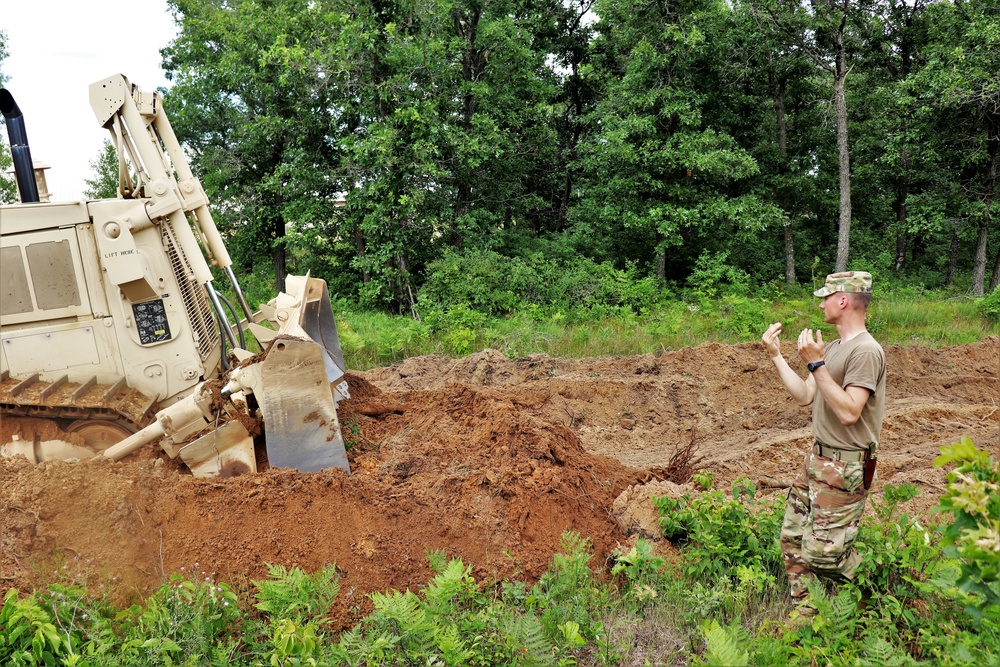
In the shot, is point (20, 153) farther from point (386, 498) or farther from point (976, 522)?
point (976, 522)

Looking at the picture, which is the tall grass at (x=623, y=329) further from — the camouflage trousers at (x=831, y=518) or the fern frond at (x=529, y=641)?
the fern frond at (x=529, y=641)

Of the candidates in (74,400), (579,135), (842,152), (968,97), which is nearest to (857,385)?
(74,400)

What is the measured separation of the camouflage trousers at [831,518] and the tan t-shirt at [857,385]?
0.44 ft

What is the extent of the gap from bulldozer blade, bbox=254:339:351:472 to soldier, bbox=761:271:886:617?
10.3ft

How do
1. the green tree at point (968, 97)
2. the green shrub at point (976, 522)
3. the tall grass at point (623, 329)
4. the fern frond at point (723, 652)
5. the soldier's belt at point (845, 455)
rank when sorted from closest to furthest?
1. the green shrub at point (976, 522)
2. the fern frond at point (723, 652)
3. the soldier's belt at point (845, 455)
4. the tall grass at point (623, 329)
5. the green tree at point (968, 97)

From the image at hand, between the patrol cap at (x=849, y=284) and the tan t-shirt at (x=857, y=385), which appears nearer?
the tan t-shirt at (x=857, y=385)

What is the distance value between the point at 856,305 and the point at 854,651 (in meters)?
1.79

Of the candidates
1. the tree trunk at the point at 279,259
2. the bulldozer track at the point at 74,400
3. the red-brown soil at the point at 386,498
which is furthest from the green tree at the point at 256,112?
the red-brown soil at the point at 386,498

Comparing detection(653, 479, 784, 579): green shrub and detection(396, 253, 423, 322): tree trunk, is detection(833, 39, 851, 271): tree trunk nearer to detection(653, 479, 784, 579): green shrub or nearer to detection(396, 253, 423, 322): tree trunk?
detection(396, 253, 423, 322): tree trunk

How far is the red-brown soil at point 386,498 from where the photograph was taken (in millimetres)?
4285

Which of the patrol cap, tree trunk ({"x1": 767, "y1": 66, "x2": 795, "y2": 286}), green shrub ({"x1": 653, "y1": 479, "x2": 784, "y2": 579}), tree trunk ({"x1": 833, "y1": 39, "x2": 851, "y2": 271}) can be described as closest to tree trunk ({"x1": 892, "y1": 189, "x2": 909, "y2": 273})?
tree trunk ({"x1": 767, "y1": 66, "x2": 795, "y2": 286})

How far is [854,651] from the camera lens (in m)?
3.32

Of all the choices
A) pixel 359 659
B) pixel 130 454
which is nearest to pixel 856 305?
pixel 359 659

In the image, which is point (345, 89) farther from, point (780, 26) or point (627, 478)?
point (627, 478)
